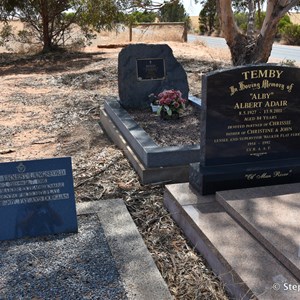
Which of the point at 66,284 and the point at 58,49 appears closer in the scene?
the point at 66,284

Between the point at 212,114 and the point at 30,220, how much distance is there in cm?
179

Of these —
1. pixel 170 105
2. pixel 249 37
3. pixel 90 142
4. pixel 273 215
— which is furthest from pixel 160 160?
pixel 249 37

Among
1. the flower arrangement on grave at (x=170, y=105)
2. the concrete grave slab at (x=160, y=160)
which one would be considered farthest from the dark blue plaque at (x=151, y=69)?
the concrete grave slab at (x=160, y=160)

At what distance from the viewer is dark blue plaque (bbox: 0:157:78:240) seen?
134 inches

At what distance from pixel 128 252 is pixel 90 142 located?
3551 mm

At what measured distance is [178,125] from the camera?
6.55 meters

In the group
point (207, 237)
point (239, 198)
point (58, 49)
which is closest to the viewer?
point (207, 237)

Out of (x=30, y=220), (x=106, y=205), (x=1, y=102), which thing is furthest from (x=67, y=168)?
(x=1, y=102)

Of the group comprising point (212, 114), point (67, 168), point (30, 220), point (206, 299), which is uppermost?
point (212, 114)

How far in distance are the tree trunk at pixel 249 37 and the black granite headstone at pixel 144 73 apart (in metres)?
3.60

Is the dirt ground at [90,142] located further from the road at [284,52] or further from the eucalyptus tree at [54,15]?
the road at [284,52]

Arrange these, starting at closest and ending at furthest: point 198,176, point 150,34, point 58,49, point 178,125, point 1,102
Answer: point 198,176 < point 178,125 < point 1,102 < point 58,49 < point 150,34

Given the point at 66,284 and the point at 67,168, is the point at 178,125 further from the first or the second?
the point at 66,284

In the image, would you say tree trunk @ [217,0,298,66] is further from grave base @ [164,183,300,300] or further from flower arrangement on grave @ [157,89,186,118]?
grave base @ [164,183,300,300]
